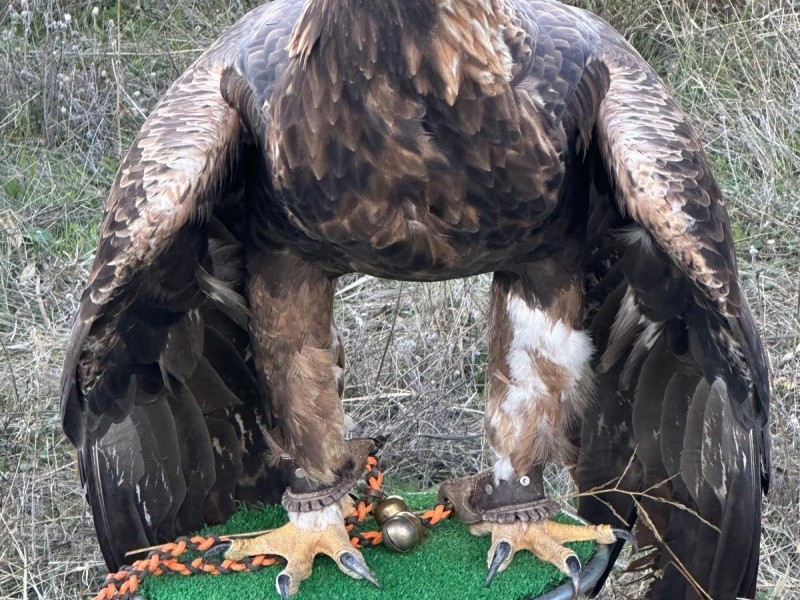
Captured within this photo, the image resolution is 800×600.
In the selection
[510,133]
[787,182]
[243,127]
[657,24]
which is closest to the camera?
[510,133]

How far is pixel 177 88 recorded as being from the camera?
9.18ft

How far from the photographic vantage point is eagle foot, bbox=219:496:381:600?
288 cm

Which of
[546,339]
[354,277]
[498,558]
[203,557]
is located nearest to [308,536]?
[203,557]

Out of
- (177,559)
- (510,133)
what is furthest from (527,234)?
(177,559)

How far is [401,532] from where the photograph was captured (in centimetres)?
293

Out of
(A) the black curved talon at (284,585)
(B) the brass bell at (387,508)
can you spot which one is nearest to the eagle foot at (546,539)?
(B) the brass bell at (387,508)

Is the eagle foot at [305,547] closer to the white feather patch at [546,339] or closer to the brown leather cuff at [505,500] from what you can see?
the brown leather cuff at [505,500]

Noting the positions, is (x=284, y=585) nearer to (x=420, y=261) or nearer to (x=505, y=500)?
(x=505, y=500)

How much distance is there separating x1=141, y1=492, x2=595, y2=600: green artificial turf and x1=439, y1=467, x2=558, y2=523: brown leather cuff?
0.08 m

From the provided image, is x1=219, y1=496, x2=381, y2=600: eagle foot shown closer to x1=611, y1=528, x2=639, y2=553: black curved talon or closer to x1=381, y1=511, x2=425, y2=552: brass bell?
x1=381, y1=511, x2=425, y2=552: brass bell

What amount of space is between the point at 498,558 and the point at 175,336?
96cm

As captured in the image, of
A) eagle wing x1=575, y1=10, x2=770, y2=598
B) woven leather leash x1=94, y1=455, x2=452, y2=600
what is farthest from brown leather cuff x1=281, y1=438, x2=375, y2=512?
eagle wing x1=575, y1=10, x2=770, y2=598

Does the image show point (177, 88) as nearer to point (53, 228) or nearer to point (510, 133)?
point (510, 133)

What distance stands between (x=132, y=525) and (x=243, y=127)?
105 cm
